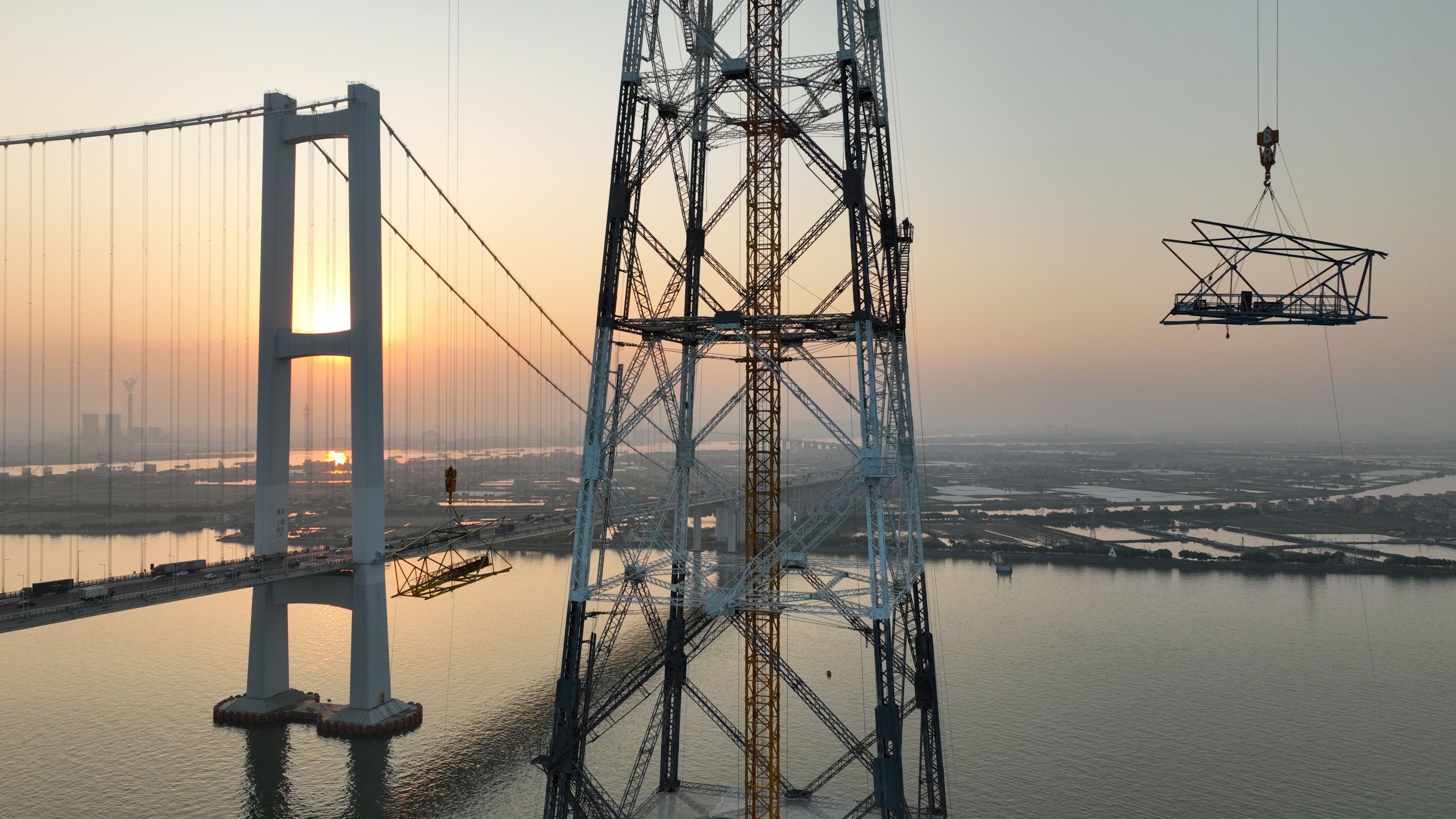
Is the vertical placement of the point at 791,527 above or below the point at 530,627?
above

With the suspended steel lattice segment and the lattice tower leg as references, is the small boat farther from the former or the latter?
the lattice tower leg

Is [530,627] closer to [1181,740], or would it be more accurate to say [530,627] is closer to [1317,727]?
[1181,740]

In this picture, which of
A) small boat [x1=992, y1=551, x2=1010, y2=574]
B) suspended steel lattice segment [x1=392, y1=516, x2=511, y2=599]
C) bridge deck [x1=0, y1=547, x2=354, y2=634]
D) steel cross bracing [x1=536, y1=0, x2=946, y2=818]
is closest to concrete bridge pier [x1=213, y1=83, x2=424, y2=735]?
→ bridge deck [x1=0, y1=547, x2=354, y2=634]

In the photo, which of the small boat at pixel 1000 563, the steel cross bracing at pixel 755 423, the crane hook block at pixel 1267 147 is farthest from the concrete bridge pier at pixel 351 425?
the small boat at pixel 1000 563

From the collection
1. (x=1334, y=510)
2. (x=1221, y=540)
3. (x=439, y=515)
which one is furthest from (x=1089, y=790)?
(x=1334, y=510)

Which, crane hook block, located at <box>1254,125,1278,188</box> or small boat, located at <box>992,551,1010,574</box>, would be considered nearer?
crane hook block, located at <box>1254,125,1278,188</box>
